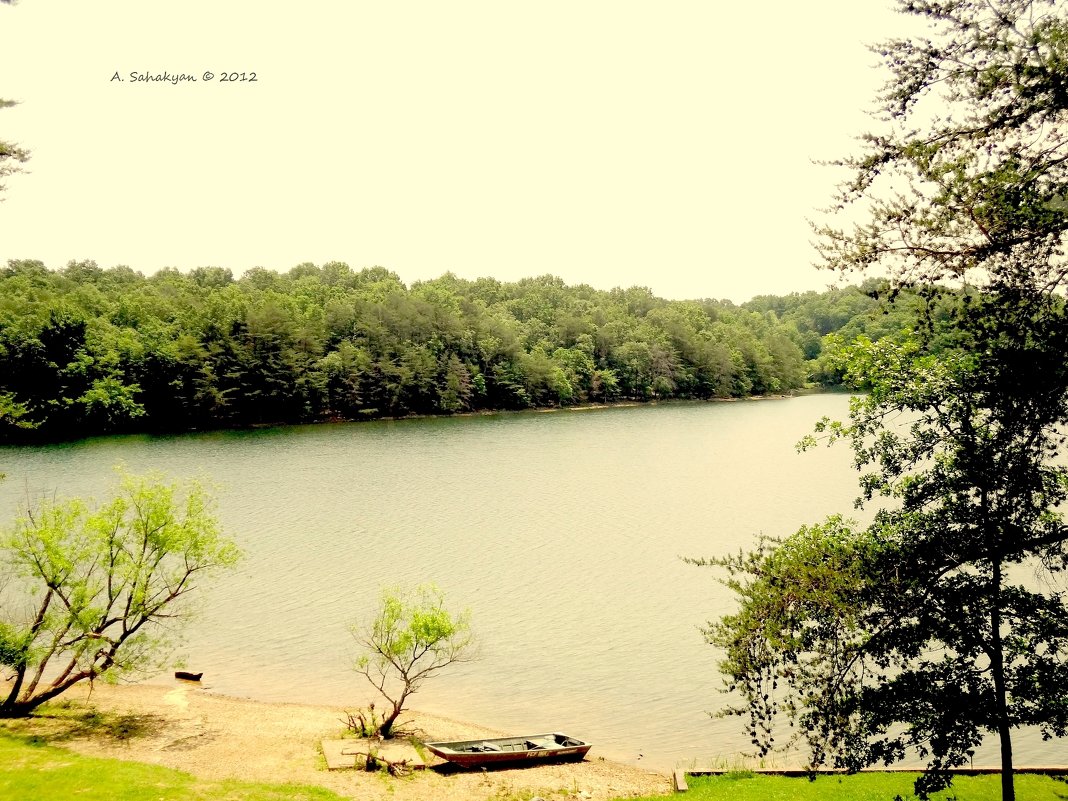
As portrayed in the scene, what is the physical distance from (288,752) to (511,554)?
1803 centimetres

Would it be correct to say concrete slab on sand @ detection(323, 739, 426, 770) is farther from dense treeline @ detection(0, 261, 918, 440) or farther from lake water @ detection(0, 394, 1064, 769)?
dense treeline @ detection(0, 261, 918, 440)

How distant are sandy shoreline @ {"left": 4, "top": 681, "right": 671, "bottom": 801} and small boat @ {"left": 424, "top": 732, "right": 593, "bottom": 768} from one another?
0.93 feet

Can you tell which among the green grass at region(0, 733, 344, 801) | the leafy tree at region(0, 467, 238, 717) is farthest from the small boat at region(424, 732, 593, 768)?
the leafy tree at region(0, 467, 238, 717)

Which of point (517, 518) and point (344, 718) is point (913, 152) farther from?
point (517, 518)

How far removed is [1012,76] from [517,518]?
3679cm

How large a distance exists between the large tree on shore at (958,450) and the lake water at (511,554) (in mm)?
8484

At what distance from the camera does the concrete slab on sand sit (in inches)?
→ 688

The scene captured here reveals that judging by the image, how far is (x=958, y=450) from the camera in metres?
11.0

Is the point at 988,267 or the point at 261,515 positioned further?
the point at 261,515

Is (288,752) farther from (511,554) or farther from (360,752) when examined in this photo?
(511,554)

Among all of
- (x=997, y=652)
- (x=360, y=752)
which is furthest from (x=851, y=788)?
(x=360, y=752)

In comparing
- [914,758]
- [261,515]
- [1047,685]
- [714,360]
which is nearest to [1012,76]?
[1047,685]

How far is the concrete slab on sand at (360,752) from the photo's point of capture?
688 inches

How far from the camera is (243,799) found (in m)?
14.8
